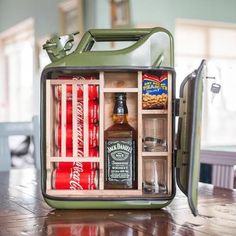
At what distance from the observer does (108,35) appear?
861 millimetres

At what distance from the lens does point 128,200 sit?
794 millimetres

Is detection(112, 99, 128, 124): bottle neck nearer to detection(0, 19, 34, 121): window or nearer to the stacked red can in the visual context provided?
the stacked red can

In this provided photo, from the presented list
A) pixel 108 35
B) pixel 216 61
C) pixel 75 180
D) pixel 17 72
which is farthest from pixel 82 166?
pixel 17 72

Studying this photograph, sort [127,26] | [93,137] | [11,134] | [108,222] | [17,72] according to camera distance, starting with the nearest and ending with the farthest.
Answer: [108,222], [93,137], [11,134], [127,26], [17,72]

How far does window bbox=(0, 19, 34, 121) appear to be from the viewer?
557cm

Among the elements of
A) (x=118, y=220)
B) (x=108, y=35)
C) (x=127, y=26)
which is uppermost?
(x=127, y=26)

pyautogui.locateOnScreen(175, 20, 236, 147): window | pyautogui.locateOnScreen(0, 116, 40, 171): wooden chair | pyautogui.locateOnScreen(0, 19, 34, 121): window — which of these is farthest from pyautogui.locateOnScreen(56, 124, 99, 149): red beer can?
pyautogui.locateOnScreen(0, 19, 34, 121): window

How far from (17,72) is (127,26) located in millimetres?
2766

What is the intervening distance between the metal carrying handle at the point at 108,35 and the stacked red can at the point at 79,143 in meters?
0.08

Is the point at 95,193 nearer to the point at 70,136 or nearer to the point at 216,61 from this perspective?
the point at 70,136

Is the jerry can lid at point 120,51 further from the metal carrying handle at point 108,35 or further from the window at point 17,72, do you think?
the window at point 17,72

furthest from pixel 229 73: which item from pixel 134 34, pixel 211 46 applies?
pixel 134 34

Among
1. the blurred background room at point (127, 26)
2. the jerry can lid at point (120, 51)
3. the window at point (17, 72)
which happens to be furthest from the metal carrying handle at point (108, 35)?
the window at point (17, 72)

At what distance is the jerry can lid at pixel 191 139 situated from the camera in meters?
0.73
